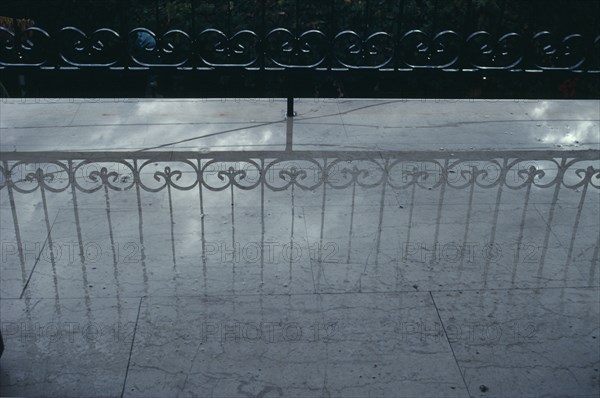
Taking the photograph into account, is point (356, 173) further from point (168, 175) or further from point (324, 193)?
point (168, 175)

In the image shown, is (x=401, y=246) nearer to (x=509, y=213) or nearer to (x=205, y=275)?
(x=509, y=213)

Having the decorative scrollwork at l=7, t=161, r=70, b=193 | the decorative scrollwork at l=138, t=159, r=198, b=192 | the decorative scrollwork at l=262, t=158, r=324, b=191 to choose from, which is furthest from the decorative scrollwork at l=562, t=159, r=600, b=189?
the decorative scrollwork at l=7, t=161, r=70, b=193

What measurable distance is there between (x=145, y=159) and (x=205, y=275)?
55.3 inches

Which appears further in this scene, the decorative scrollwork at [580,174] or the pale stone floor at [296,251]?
the decorative scrollwork at [580,174]
